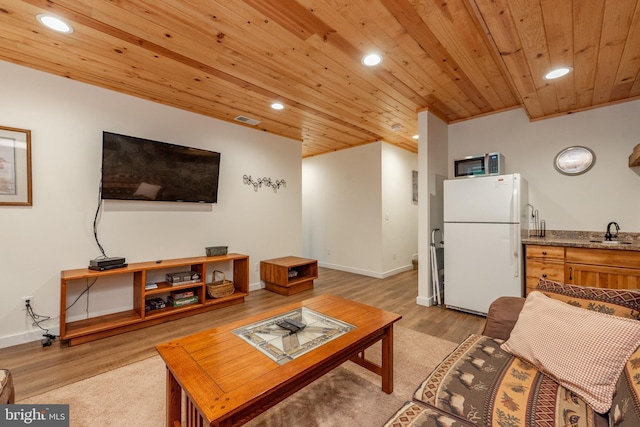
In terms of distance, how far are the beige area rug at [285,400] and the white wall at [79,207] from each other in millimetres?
1266

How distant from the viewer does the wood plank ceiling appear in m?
1.80

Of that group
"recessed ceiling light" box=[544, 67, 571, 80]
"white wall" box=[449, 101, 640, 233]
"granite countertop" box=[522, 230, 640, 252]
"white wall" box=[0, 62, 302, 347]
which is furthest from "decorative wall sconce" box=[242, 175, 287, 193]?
"recessed ceiling light" box=[544, 67, 571, 80]

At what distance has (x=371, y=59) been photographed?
2.40m

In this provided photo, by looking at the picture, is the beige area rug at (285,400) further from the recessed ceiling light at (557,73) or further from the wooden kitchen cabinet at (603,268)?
the recessed ceiling light at (557,73)

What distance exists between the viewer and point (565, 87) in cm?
273

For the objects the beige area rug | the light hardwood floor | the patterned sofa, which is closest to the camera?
the patterned sofa

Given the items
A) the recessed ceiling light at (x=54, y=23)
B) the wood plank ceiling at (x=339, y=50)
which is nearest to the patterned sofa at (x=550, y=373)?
the wood plank ceiling at (x=339, y=50)

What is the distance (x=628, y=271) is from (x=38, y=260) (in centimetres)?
553

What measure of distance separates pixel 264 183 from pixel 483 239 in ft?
10.5

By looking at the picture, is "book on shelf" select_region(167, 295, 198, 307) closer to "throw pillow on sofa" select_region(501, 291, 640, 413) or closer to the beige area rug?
the beige area rug

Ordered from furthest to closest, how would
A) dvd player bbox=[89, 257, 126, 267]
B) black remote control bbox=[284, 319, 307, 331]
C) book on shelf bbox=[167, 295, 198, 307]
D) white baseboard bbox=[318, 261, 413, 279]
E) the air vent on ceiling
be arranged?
white baseboard bbox=[318, 261, 413, 279] < the air vent on ceiling < book on shelf bbox=[167, 295, 198, 307] < dvd player bbox=[89, 257, 126, 267] < black remote control bbox=[284, 319, 307, 331]

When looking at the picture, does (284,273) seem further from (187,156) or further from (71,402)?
(71,402)

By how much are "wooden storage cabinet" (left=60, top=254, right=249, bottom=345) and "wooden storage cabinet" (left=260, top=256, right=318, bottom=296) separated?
20.3 inches

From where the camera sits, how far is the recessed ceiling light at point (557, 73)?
239cm
